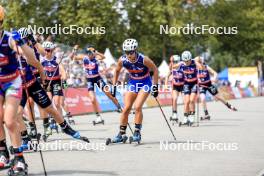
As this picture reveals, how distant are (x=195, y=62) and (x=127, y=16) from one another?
40.8 metres

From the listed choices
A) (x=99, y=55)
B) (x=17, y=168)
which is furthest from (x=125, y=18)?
(x=17, y=168)

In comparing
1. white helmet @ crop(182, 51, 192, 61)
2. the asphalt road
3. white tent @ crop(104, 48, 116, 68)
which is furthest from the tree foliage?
the asphalt road

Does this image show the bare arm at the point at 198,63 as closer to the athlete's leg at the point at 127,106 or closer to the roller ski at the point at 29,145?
the athlete's leg at the point at 127,106

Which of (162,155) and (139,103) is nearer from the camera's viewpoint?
(162,155)

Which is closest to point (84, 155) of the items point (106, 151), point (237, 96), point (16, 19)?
point (106, 151)

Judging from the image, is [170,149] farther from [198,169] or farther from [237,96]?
[237,96]

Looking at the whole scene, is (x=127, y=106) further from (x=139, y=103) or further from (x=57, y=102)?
(x=57, y=102)

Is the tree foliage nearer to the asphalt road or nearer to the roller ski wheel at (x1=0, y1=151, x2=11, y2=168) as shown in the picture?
the asphalt road

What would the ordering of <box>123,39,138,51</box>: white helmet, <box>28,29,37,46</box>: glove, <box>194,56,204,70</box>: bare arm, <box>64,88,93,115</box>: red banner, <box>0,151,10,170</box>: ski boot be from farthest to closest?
<box>64,88,93,115</box>: red banner → <box>194,56,204,70</box>: bare arm → <box>123,39,138,51</box>: white helmet → <box>28,29,37,46</box>: glove → <box>0,151,10,170</box>: ski boot

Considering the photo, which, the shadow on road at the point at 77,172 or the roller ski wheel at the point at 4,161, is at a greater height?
the roller ski wheel at the point at 4,161

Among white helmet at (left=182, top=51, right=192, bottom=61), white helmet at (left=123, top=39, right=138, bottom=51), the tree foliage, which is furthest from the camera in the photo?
the tree foliage

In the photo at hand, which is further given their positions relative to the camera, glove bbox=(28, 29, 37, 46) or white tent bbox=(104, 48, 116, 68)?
white tent bbox=(104, 48, 116, 68)

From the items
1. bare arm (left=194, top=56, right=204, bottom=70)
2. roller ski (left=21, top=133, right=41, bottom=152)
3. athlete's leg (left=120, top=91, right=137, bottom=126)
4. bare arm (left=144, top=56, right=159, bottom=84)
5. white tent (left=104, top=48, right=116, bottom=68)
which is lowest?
roller ski (left=21, top=133, right=41, bottom=152)

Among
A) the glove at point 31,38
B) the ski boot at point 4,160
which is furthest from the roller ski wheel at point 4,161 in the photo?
the glove at point 31,38
